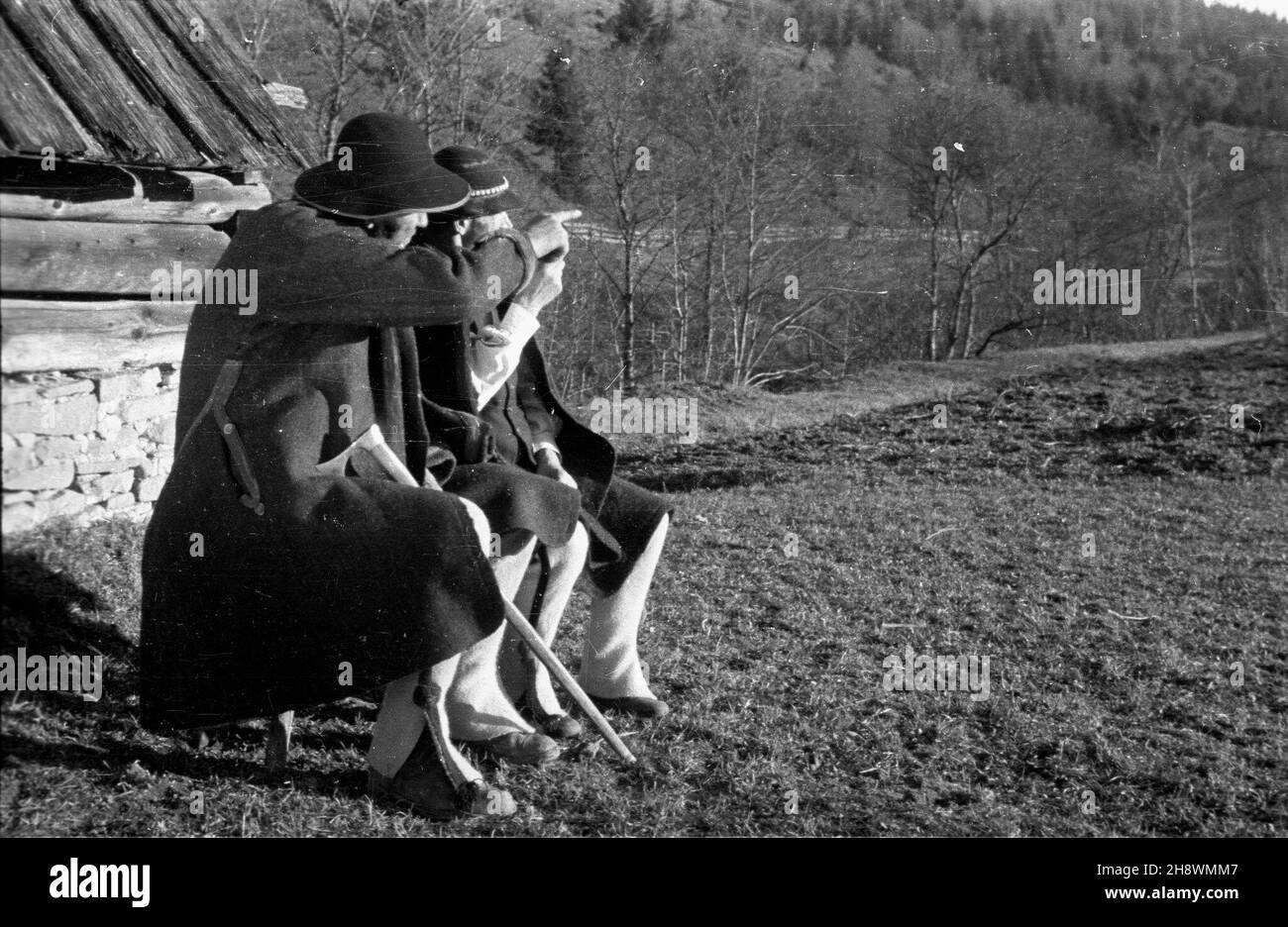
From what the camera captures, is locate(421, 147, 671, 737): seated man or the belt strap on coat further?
locate(421, 147, 671, 737): seated man

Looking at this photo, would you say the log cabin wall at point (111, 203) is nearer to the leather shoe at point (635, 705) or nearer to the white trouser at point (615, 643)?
the white trouser at point (615, 643)

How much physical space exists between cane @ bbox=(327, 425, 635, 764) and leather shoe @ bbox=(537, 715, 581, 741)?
0.08 metres

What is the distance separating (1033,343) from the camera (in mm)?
20531

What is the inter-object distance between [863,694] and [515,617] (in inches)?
Result: 55.7

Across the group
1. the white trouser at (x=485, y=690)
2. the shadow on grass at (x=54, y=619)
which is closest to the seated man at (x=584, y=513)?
the white trouser at (x=485, y=690)

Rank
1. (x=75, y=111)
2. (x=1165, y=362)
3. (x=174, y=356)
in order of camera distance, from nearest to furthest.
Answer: (x=75, y=111)
(x=174, y=356)
(x=1165, y=362)

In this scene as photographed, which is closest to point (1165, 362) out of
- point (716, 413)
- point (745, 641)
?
point (716, 413)

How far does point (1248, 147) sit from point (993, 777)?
379 centimetres

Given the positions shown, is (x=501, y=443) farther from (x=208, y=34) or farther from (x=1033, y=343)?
(x=1033, y=343)

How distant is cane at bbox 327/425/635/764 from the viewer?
293 centimetres

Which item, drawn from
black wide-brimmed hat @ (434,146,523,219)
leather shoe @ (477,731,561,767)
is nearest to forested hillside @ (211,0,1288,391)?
black wide-brimmed hat @ (434,146,523,219)
